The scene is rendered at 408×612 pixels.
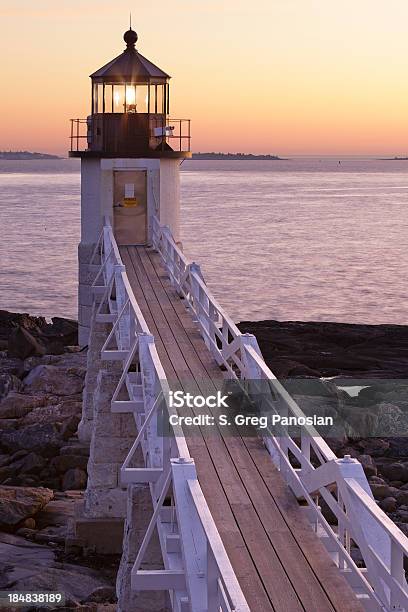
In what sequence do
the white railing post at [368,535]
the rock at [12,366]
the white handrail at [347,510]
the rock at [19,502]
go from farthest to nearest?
1. the rock at [12,366]
2. the rock at [19,502]
3. the white railing post at [368,535]
4. the white handrail at [347,510]

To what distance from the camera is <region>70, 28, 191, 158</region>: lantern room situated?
2522 cm

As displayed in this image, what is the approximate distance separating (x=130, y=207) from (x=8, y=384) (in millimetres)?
4528

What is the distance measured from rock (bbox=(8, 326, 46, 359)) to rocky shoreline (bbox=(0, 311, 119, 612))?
2 centimetres

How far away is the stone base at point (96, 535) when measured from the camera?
48.0ft

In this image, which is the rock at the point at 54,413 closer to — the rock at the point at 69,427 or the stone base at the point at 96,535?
the rock at the point at 69,427

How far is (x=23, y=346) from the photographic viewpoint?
28656 mm

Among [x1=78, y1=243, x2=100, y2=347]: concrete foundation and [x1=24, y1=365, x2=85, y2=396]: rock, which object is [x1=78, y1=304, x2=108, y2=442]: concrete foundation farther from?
[x1=78, y1=243, x2=100, y2=347]: concrete foundation

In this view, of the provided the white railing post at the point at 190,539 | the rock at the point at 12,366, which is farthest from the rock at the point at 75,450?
the white railing post at the point at 190,539

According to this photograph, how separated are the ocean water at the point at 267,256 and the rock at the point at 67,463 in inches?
1022

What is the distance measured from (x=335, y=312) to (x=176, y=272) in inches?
1119

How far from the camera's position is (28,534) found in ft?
49.2

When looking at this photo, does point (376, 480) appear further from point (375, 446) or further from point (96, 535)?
point (96, 535)

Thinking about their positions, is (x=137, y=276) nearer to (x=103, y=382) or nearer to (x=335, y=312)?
(x=103, y=382)

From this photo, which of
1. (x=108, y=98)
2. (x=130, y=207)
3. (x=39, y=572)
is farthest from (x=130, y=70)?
(x=39, y=572)
